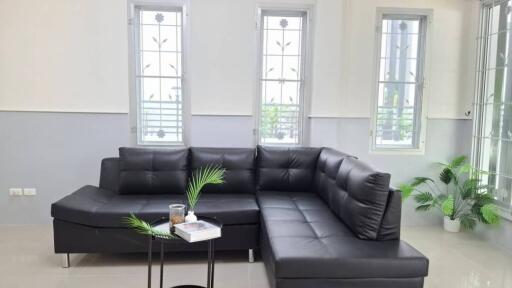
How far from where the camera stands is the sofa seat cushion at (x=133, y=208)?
2.93 m

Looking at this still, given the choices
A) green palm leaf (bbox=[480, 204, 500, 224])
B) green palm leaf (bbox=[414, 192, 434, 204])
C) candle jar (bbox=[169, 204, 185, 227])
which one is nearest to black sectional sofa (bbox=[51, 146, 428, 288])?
candle jar (bbox=[169, 204, 185, 227])

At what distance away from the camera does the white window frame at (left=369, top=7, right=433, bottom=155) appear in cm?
408

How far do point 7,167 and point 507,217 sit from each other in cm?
509

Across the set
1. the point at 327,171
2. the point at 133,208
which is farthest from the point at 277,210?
the point at 133,208

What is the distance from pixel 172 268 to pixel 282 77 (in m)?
2.36

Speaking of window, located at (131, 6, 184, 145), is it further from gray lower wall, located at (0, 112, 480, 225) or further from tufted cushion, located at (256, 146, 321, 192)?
tufted cushion, located at (256, 146, 321, 192)

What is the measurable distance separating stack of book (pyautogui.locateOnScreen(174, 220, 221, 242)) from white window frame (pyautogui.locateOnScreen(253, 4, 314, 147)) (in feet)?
6.75

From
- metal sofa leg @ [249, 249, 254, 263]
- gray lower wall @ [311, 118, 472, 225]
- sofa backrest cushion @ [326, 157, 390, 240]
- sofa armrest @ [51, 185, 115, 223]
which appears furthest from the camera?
gray lower wall @ [311, 118, 472, 225]

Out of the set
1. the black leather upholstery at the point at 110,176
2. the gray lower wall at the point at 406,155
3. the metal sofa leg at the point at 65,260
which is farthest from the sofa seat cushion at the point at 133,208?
the gray lower wall at the point at 406,155

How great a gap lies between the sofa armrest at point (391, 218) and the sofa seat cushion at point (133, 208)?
106cm

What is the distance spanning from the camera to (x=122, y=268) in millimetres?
2977

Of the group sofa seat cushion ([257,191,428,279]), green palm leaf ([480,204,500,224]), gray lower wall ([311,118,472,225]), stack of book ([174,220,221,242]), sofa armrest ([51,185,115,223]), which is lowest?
green palm leaf ([480,204,500,224])

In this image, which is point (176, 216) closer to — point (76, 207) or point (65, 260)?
point (76, 207)

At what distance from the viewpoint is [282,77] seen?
4188 mm
